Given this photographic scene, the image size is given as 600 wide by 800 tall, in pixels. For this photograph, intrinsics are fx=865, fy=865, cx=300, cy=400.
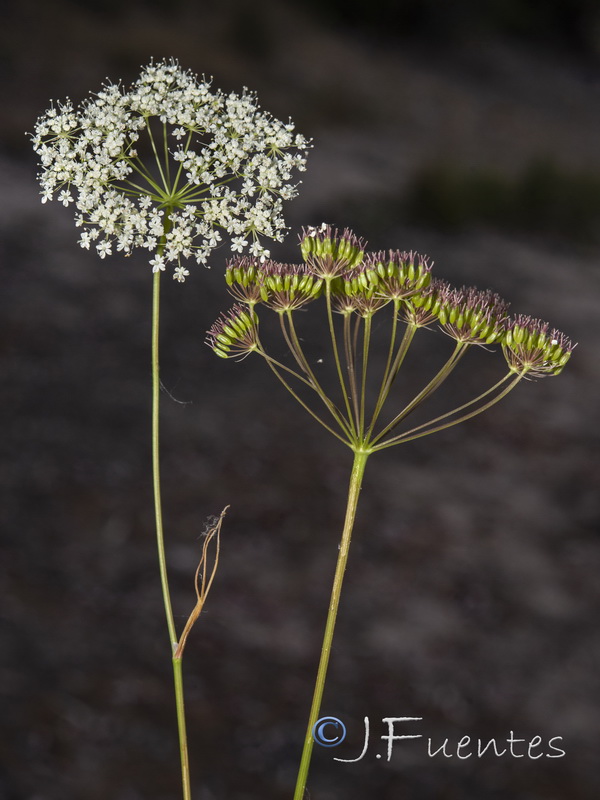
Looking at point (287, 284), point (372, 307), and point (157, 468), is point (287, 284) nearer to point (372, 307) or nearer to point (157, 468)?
point (372, 307)

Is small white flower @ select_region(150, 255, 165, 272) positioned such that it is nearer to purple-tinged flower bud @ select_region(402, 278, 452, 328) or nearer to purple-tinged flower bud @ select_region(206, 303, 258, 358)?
purple-tinged flower bud @ select_region(206, 303, 258, 358)

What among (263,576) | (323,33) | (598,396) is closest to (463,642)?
(263,576)

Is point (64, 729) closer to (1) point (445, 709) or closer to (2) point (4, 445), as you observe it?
(1) point (445, 709)

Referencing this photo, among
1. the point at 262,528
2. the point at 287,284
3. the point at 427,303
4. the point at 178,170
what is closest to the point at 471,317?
the point at 427,303

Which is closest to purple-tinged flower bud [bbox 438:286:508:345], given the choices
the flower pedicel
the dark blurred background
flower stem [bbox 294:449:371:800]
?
the flower pedicel

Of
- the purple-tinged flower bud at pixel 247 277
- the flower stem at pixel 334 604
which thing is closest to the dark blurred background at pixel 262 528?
the flower stem at pixel 334 604

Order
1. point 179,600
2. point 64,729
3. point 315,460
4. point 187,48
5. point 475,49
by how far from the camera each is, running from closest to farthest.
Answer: point 64,729 → point 179,600 → point 315,460 → point 187,48 → point 475,49

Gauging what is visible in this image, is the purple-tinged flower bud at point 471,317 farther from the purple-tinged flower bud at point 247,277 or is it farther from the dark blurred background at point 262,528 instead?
the dark blurred background at point 262,528
